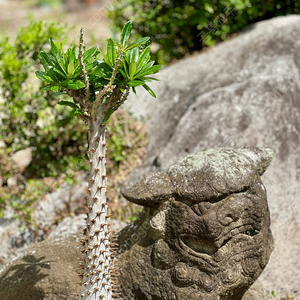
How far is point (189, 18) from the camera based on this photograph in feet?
21.1

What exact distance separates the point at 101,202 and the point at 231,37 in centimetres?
475

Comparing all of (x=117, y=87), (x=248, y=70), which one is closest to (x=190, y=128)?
(x=248, y=70)

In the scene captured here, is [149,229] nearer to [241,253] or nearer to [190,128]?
[241,253]

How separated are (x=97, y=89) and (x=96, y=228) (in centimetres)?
89

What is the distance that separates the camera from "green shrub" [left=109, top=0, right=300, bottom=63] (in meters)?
6.17

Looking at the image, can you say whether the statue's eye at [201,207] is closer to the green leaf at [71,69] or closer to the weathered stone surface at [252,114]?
the green leaf at [71,69]

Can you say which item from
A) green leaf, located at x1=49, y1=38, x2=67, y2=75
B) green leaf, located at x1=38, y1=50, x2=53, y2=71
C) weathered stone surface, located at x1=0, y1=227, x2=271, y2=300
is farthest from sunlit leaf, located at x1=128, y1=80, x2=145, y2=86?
weathered stone surface, located at x1=0, y1=227, x2=271, y2=300

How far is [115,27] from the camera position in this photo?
6.95 m

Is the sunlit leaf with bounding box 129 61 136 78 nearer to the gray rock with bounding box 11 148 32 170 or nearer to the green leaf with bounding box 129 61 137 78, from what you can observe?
the green leaf with bounding box 129 61 137 78

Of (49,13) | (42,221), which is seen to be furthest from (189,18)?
(49,13)

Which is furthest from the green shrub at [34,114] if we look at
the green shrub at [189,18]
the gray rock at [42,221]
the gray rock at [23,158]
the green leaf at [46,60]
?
the green leaf at [46,60]

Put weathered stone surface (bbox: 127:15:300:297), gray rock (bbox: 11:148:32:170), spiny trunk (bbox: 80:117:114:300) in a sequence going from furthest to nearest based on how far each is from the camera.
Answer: gray rock (bbox: 11:148:32:170) < weathered stone surface (bbox: 127:15:300:297) < spiny trunk (bbox: 80:117:114:300)

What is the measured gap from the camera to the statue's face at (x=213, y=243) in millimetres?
2520

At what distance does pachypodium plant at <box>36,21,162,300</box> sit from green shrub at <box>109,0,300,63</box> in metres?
3.88
